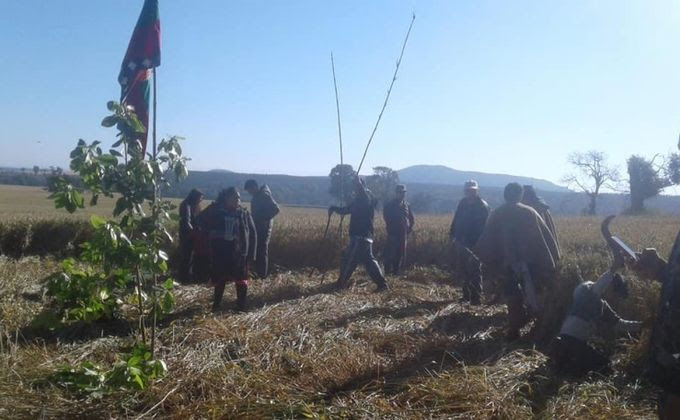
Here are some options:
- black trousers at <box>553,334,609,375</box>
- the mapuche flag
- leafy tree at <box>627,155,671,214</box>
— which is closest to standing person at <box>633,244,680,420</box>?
black trousers at <box>553,334,609,375</box>

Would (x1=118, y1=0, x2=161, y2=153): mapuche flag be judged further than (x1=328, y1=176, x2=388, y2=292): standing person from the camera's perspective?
No

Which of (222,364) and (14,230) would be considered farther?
(14,230)

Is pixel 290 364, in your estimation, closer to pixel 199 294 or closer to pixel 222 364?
pixel 222 364

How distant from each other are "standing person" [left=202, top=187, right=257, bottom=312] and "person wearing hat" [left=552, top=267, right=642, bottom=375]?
3955mm

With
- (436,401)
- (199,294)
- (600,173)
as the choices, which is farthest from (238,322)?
(600,173)

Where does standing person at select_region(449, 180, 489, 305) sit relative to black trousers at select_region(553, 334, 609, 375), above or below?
above

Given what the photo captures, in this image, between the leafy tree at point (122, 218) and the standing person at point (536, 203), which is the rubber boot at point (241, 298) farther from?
the standing person at point (536, 203)

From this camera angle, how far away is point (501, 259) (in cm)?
725

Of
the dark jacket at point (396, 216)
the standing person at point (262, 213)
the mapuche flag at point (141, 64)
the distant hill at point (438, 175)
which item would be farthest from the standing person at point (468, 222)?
the distant hill at point (438, 175)

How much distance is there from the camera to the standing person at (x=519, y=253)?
6.96m

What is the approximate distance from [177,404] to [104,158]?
1745 millimetres

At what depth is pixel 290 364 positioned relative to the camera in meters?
Answer: 5.58

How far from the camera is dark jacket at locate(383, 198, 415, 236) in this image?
1191 cm

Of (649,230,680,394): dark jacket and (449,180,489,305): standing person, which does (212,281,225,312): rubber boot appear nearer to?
(449,180,489,305): standing person
